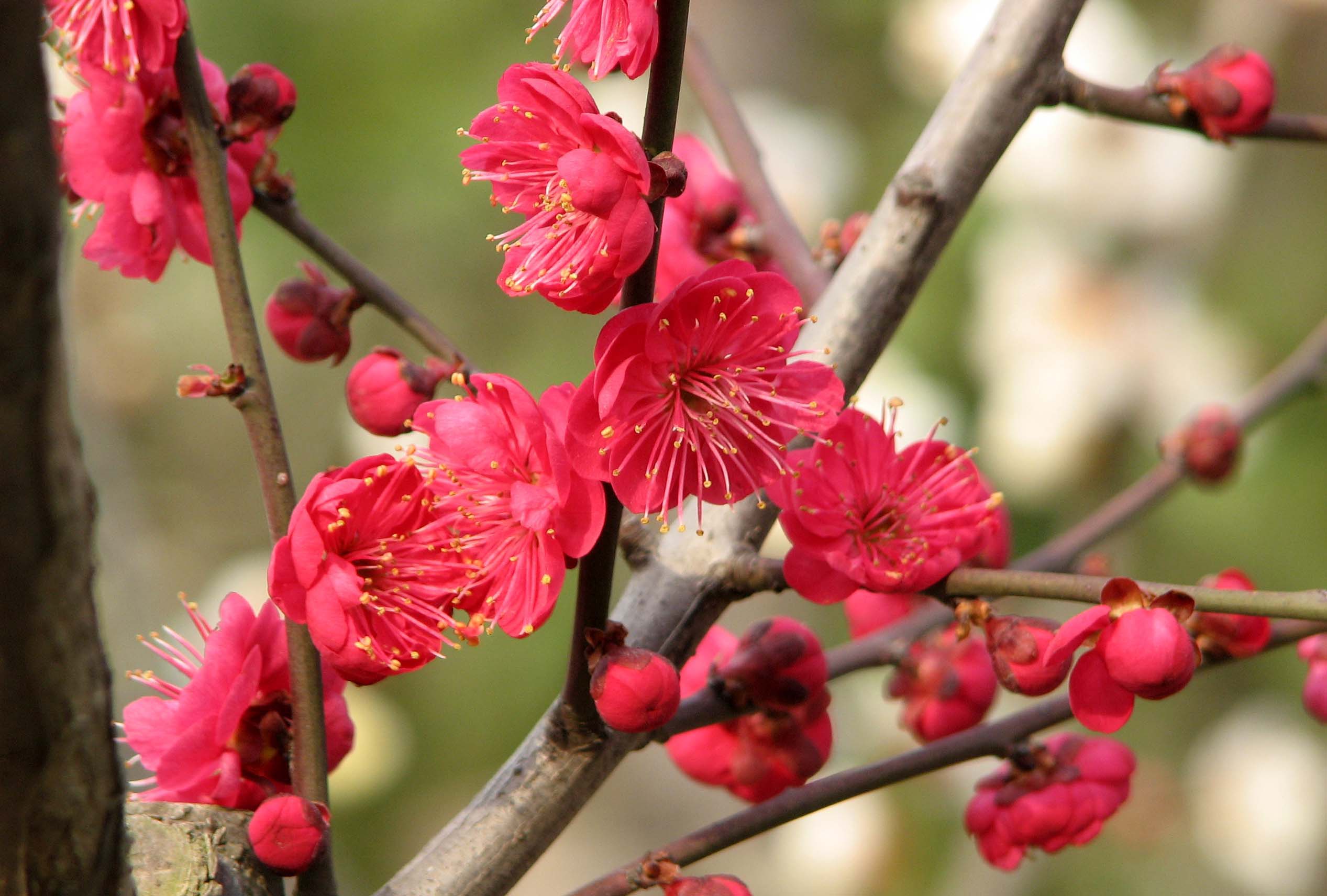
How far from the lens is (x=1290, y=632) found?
0.68m

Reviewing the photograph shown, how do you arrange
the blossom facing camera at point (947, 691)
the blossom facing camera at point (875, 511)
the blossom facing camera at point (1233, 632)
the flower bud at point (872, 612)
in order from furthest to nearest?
the flower bud at point (872, 612), the blossom facing camera at point (947, 691), the blossom facing camera at point (1233, 632), the blossom facing camera at point (875, 511)

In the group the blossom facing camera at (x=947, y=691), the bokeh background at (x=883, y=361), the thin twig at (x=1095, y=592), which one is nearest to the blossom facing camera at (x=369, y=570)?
→ the thin twig at (x=1095, y=592)

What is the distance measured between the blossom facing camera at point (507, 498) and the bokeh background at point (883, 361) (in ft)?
5.93

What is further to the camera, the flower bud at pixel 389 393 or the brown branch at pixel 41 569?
the flower bud at pixel 389 393

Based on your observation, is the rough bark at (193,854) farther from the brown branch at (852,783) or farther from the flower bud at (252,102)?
the flower bud at (252,102)

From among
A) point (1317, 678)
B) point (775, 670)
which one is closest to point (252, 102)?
point (775, 670)

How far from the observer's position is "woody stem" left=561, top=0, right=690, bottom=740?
0.46 m

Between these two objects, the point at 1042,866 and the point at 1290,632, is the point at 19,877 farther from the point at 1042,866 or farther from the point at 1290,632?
the point at 1042,866

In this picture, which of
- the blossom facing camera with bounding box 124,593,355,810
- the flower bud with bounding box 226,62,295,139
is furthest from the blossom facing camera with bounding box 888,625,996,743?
the flower bud with bounding box 226,62,295,139

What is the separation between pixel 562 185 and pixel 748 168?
1.39 ft

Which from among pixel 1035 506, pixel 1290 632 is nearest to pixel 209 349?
pixel 1035 506

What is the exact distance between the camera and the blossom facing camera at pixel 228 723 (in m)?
0.54

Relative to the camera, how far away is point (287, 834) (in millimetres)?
508

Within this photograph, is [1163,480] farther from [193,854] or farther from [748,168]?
[193,854]
